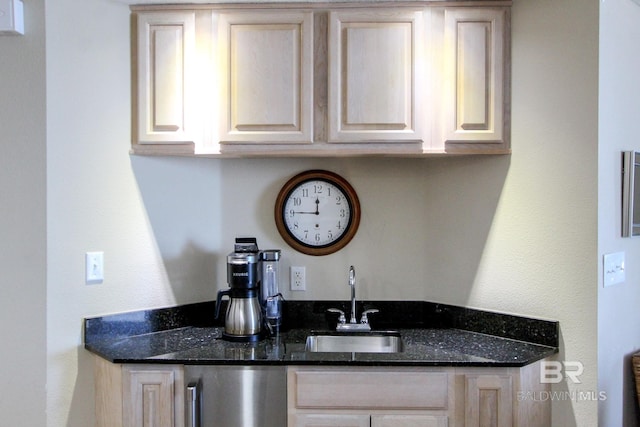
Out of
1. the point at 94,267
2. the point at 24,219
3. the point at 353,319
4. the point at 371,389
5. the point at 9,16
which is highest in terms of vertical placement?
the point at 9,16

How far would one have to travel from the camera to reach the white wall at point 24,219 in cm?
181

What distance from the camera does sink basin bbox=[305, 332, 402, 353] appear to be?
2.18m

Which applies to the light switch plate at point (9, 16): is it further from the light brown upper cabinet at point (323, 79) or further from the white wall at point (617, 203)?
the white wall at point (617, 203)

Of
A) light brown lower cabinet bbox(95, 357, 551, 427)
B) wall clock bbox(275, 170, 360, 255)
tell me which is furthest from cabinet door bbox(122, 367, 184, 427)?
wall clock bbox(275, 170, 360, 255)

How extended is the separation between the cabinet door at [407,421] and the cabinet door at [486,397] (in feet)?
0.35

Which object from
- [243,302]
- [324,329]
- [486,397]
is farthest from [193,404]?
[486,397]

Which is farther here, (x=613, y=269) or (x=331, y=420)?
(x=613, y=269)

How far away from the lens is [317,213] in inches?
92.1

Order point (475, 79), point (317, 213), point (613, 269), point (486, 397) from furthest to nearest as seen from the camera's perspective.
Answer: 1. point (317, 213)
2. point (475, 79)
3. point (613, 269)
4. point (486, 397)

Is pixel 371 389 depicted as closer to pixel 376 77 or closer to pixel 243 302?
pixel 243 302

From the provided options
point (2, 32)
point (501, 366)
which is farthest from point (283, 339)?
point (2, 32)

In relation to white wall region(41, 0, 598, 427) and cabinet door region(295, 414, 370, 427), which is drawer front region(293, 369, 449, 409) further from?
white wall region(41, 0, 598, 427)

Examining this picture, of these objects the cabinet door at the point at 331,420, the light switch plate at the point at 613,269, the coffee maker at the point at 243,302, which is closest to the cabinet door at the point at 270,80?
the coffee maker at the point at 243,302

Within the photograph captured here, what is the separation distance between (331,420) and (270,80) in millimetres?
1314
